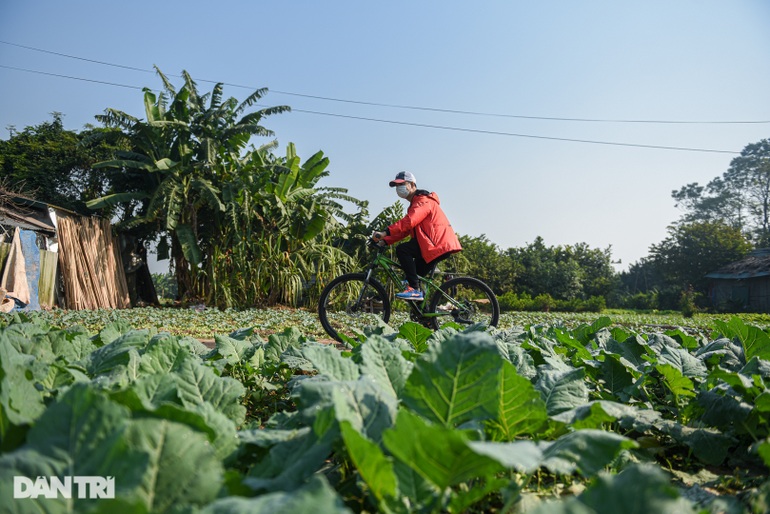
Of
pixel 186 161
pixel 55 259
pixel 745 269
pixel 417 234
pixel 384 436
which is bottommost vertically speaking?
pixel 384 436

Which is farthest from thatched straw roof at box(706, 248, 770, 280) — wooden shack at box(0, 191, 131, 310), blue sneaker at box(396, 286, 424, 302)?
wooden shack at box(0, 191, 131, 310)

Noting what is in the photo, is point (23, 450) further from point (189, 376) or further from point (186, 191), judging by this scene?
point (186, 191)

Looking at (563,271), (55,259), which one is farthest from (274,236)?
(563,271)

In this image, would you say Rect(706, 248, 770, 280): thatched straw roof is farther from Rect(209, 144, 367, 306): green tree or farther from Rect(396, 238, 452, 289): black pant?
Rect(396, 238, 452, 289): black pant

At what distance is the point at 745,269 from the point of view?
2577 cm

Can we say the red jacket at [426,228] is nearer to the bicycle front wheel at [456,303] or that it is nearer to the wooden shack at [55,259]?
the bicycle front wheel at [456,303]

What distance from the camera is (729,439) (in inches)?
47.0

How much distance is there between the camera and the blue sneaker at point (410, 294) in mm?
5324

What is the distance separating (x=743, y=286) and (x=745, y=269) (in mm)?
1329


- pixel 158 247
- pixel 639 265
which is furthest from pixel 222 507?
pixel 639 265

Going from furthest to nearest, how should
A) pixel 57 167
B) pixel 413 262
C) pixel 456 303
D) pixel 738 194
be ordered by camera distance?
1. pixel 738 194
2. pixel 57 167
3. pixel 456 303
4. pixel 413 262

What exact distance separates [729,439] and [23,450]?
4.81 feet

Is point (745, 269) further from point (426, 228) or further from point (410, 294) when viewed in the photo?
point (410, 294)

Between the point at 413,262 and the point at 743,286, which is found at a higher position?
the point at 413,262
